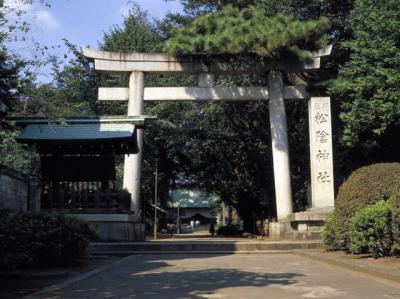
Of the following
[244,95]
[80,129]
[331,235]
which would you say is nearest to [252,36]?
[244,95]

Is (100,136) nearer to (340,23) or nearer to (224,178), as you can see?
(340,23)

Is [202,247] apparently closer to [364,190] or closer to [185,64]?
[364,190]

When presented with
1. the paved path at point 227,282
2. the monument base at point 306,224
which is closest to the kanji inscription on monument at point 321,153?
the monument base at point 306,224

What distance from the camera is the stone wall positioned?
13.0 meters

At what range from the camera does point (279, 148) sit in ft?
74.5

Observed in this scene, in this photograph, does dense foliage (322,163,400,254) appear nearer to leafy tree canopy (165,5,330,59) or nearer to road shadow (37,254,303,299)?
road shadow (37,254,303,299)

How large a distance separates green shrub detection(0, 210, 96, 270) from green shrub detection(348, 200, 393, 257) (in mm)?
6806

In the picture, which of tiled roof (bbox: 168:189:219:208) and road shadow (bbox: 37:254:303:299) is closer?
road shadow (bbox: 37:254:303:299)

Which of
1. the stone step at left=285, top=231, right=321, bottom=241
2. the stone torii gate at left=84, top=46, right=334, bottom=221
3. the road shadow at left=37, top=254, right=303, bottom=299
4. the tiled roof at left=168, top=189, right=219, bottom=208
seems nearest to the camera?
the road shadow at left=37, top=254, right=303, bottom=299

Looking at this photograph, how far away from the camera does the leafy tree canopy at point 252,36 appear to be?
2144cm

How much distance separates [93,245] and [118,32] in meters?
22.7

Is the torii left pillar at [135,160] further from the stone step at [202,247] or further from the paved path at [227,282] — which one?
the paved path at [227,282]

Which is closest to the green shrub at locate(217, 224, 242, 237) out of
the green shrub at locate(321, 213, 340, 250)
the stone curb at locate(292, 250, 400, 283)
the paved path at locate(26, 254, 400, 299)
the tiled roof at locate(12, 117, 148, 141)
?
the tiled roof at locate(12, 117, 148, 141)

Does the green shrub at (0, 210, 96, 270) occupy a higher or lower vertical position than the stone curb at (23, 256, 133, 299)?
higher
